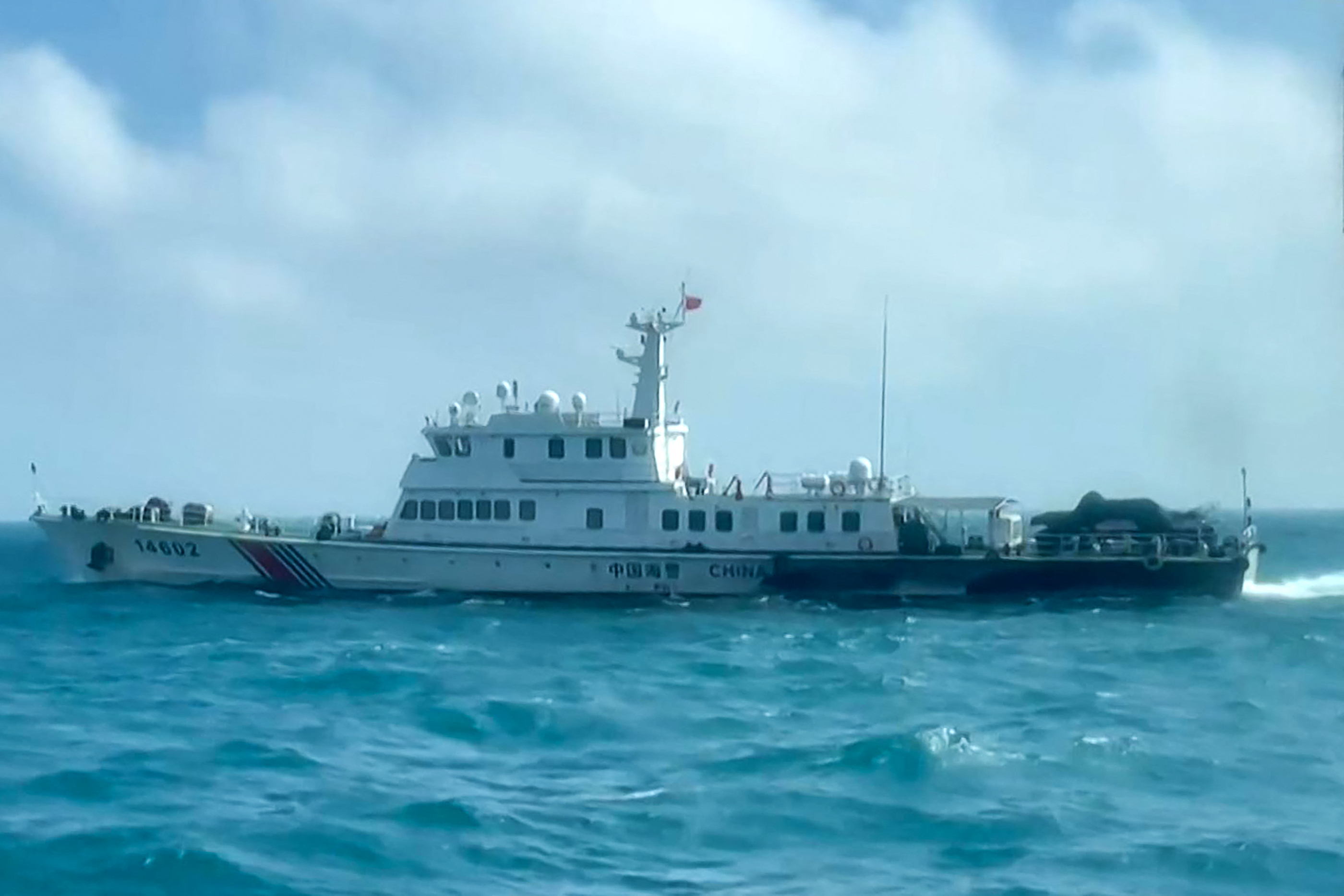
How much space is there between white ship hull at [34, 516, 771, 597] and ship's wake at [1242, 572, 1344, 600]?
643 inches

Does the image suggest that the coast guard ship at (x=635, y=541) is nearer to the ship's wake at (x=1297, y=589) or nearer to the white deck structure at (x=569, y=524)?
the white deck structure at (x=569, y=524)

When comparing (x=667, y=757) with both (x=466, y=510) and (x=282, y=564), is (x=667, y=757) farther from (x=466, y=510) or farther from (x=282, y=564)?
(x=282, y=564)

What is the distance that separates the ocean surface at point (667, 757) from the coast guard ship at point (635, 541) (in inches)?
114

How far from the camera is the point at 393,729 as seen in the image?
72.6ft

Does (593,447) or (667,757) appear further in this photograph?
(593,447)

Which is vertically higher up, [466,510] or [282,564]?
[466,510]

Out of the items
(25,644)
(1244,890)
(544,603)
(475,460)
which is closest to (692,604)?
(544,603)

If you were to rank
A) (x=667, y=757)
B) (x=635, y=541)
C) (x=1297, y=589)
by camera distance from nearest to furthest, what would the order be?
(x=667, y=757), (x=635, y=541), (x=1297, y=589)

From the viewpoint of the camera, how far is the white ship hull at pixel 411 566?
39.0 metres

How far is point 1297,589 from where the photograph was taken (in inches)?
1944

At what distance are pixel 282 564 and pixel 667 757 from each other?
73.4 feet

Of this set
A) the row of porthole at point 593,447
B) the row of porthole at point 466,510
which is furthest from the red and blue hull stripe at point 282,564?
the row of porthole at point 593,447

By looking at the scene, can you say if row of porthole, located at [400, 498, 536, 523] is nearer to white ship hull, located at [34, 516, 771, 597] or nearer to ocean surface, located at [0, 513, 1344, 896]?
white ship hull, located at [34, 516, 771, 597]

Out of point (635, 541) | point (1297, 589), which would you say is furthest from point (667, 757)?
point (1297, 589)
